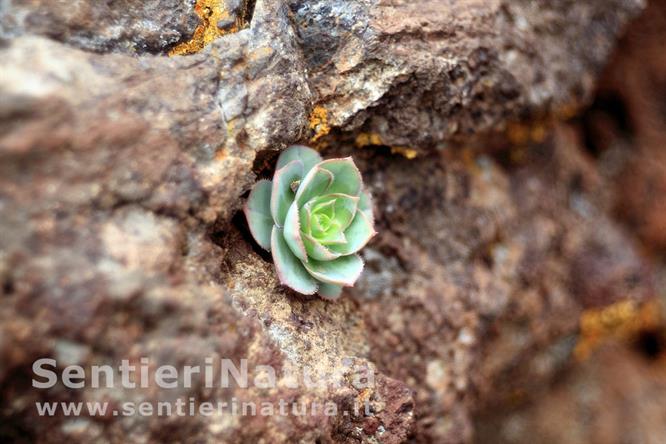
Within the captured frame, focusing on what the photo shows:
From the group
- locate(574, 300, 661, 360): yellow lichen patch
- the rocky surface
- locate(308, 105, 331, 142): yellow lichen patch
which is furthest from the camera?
locate(574, 300, 661, 360): yellow lichen patch

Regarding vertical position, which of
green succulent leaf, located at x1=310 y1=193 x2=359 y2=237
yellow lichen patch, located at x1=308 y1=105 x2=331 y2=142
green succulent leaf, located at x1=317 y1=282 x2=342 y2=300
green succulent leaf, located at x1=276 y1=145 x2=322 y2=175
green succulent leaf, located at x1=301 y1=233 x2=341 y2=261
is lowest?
green succulent leaf, located at x1=317 y1=282 x2=342 y2=300

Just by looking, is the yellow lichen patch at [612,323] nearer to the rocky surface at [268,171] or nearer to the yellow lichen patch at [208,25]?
the rocky surface at [268,171]

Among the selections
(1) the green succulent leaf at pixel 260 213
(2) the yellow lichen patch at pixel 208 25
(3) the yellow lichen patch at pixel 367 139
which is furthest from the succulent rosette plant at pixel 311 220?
(2) the yellow lichen patch at pixel 208 25

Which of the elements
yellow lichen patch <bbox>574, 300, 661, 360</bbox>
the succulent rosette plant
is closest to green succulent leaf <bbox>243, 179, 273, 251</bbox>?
the succulent rosette plant

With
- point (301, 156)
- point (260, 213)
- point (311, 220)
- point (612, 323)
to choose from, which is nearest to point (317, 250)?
point (311, 220)

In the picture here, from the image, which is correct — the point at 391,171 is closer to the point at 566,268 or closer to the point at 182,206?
the point at 182,206

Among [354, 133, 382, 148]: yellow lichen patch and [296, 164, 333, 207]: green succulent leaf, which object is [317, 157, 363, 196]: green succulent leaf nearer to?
[296, 164, 333, 207]: green succulent leaf
